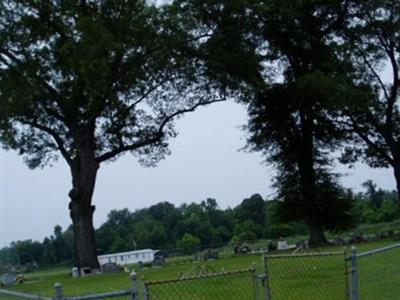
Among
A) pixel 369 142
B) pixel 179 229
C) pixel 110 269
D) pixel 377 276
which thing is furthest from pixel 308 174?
pixel 179 229

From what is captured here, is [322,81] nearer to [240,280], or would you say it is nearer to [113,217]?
[240,280]

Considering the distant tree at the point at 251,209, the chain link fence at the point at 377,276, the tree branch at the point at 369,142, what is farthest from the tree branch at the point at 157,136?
the distant tree at the point at 251,209

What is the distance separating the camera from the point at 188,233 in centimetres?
7319

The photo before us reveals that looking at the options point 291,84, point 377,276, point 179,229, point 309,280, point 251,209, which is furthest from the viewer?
point 251,209

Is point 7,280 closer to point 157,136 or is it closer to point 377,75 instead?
point 157,136

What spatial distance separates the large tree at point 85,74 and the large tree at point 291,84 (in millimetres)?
2647

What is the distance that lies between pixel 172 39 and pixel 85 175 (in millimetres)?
7758

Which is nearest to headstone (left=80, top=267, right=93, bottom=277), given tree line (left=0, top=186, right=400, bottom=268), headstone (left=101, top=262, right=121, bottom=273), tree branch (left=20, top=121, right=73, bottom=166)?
headstone (left=101, top=262, right=121, bottom=273)

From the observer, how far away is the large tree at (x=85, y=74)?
1224 inches

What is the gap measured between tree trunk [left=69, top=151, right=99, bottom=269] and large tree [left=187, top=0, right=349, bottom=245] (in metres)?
7.80

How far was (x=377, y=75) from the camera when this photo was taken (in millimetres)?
39219

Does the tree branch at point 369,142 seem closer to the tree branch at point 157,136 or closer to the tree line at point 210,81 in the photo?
the tree line at point 210,81

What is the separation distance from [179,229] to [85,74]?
154ft

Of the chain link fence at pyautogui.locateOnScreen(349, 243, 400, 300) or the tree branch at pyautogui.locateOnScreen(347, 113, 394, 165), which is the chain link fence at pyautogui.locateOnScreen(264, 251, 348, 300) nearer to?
the chain link fence at pyautogui.locateOnScreen(349, 243, 400, 300)
